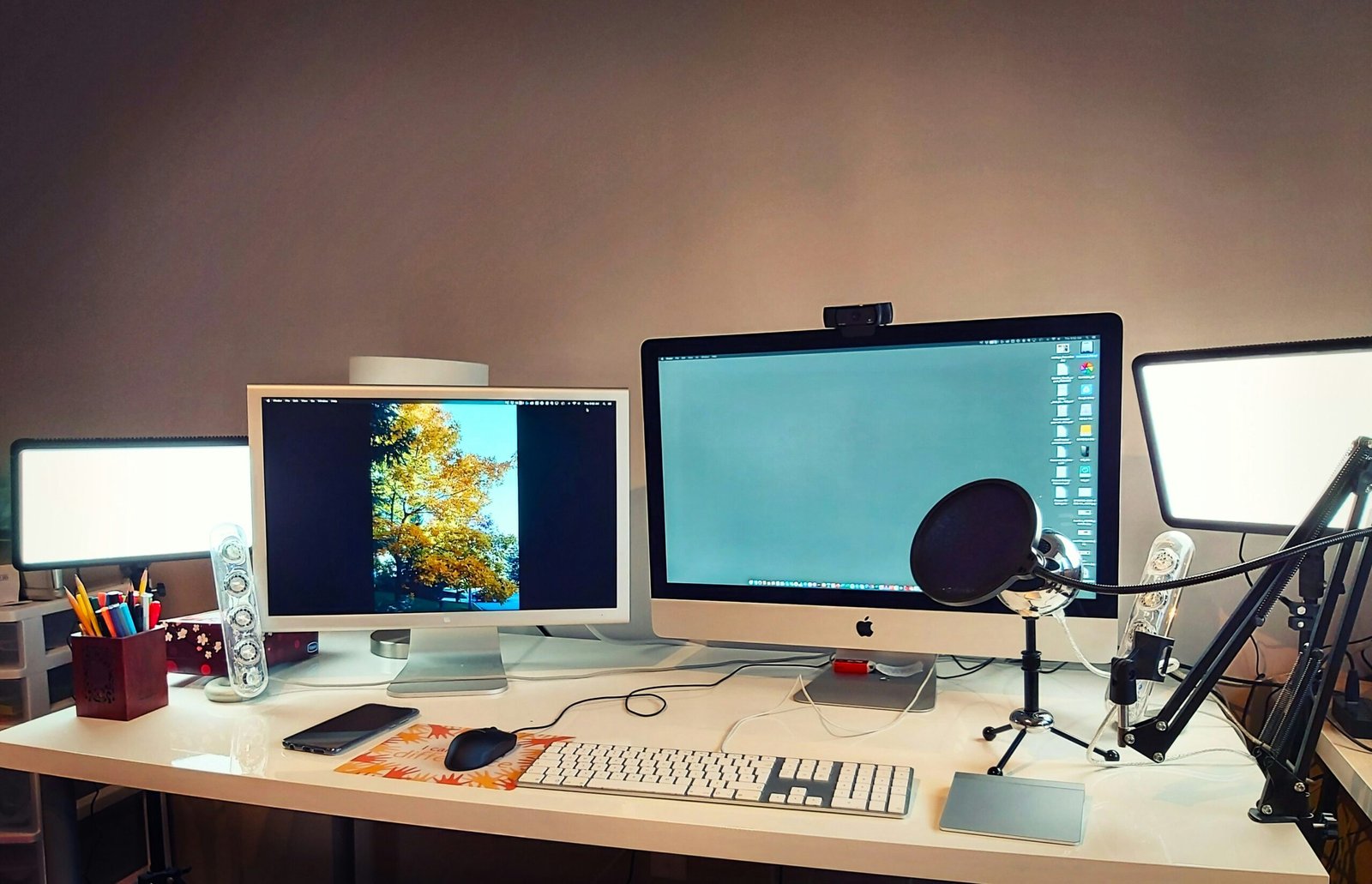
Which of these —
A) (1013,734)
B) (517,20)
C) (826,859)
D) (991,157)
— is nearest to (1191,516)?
(1013,734)

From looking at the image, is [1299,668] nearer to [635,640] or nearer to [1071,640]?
[1071,640]

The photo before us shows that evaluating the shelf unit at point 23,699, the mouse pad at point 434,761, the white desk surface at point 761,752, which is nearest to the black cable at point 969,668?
the white desk surface at point 761,752

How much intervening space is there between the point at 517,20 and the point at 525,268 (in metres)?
0.48

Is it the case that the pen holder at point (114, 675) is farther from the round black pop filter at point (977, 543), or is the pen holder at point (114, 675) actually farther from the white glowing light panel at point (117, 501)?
the round black pop filter at point (977, 543)

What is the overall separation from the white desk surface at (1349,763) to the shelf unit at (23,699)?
6.84ft

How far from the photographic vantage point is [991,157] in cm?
151

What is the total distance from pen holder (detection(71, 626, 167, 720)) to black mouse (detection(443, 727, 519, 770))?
0.50 m

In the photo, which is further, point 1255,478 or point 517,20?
point 517,20

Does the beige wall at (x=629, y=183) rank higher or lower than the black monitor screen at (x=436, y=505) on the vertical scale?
higher

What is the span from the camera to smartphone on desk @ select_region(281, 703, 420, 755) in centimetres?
111

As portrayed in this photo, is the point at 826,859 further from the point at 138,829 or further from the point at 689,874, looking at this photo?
the point at 138,829

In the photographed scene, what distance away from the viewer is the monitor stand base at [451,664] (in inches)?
52.7

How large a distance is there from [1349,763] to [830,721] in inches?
24.2

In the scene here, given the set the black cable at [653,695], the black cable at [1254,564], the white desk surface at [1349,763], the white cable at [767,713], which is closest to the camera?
the black cable at [1254,564]
